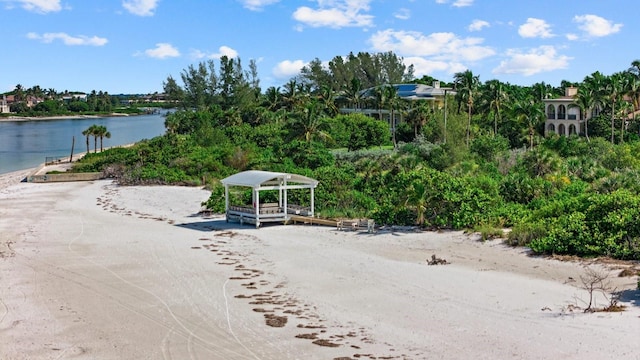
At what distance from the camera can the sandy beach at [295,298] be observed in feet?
42.0

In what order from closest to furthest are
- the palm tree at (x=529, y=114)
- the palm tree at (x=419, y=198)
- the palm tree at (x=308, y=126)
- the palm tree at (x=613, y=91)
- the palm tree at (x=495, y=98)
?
the palm tree at (x=419, y=198), the palm tree at (x=308, y=126), the palm tree at (x=529, y=114), the palm tree at (x=613, y=91), the palm tree at (x=495, y=98)

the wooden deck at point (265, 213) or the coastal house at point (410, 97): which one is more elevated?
the coastal house at point (410, 97)

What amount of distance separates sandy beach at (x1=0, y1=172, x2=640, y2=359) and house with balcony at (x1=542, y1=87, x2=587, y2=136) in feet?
155

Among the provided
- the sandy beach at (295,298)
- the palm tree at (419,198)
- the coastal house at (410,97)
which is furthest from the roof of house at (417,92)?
the sandy beach at (295,298)

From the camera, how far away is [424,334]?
526 inches

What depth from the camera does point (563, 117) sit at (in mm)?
67125

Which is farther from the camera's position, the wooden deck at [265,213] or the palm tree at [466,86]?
the palm tree at [466,86]

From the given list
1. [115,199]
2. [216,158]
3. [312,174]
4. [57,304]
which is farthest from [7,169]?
[57,304]

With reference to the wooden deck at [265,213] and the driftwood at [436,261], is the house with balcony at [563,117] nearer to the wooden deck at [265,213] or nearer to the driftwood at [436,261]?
the wooden deck at [265,213]

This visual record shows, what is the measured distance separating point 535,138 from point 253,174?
3761 centimetres

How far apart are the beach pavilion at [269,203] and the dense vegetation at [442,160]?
4.51 feet

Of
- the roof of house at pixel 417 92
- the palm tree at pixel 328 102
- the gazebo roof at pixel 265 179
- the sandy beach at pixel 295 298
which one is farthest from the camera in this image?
the palm tree at pixel 328 102

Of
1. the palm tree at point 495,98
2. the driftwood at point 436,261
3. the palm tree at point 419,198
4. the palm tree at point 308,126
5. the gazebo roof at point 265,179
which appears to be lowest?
the driftwood at point 436,261

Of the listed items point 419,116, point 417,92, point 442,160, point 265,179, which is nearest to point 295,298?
point 265,179
